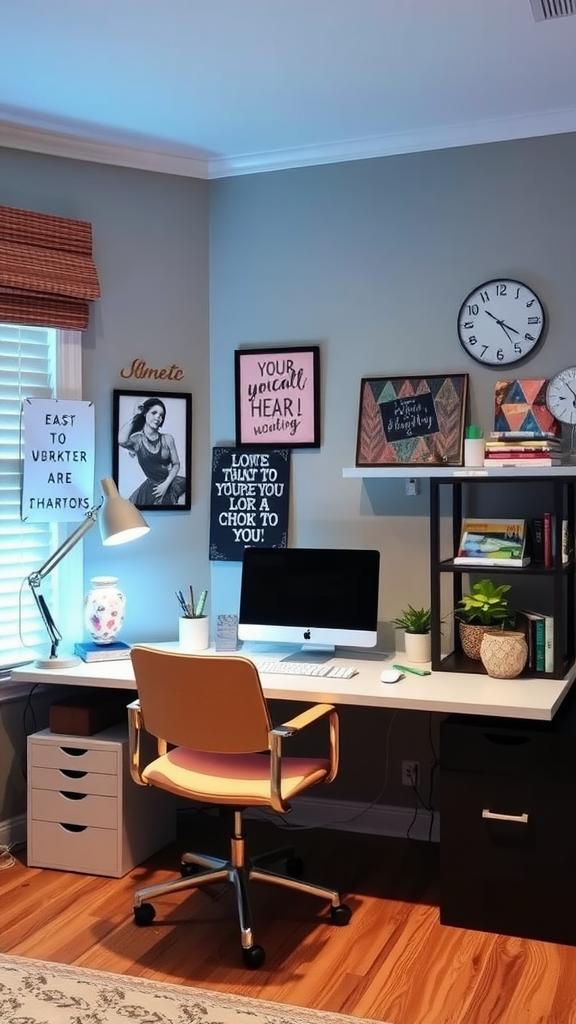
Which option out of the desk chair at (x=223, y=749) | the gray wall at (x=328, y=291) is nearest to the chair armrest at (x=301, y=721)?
the desk chair at (x=223, y=749)

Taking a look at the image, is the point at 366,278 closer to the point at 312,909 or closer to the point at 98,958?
the point at 312,909

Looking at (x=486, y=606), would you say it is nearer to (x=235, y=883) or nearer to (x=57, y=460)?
(x=235, y=883)

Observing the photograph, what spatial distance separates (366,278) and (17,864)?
2399 mm

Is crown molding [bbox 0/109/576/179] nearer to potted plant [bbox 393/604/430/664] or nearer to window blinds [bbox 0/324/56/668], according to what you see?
window blinds [bbox 0/324/56/668]

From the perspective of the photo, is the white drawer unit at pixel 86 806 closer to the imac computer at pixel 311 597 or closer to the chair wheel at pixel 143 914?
the chair wheel at pixel 143 914

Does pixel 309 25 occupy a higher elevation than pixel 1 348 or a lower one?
higher

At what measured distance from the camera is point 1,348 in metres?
3.34

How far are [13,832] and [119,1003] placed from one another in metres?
1.16

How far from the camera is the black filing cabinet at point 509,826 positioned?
2.65 m

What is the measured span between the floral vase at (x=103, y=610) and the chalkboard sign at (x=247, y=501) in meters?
0.48

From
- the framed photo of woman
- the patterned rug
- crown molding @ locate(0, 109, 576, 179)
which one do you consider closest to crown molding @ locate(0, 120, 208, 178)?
crown molding @ locate(0, 109, 576, 179)

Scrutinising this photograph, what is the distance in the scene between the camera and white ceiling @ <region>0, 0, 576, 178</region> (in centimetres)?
252

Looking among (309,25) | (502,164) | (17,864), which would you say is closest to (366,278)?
(502,164)

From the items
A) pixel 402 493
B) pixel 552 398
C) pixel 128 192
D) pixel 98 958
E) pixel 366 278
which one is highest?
pixel 128 192
